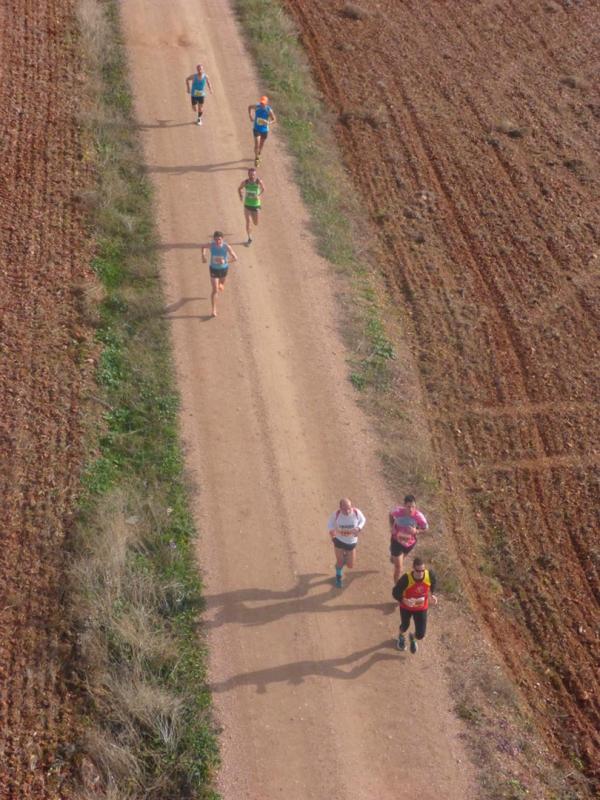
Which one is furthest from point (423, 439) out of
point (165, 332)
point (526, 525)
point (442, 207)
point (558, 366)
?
point (442, 207)

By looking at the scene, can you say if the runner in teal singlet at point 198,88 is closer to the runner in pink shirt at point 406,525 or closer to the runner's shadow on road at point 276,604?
the runner in pink shirt at point 406,525

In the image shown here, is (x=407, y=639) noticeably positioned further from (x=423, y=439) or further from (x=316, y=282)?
(x=316, y=282)

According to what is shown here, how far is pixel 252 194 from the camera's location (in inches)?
692

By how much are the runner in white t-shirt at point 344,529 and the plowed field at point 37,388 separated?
12.4ft

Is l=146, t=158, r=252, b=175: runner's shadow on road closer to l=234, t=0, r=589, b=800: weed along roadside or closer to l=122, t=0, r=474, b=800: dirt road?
l=122, t=0, r=474, b=800: dirt road

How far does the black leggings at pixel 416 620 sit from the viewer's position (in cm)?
1195

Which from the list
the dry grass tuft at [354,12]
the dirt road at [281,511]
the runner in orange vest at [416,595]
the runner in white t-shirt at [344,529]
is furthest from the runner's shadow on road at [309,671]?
the dry grass tuft at [354,12]

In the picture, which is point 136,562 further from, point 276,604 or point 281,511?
point 281,511

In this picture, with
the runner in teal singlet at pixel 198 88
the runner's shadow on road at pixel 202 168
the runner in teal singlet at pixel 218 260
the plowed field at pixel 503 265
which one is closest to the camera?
the plowed field at pixel 503 265

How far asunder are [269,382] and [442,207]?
7.40 meters

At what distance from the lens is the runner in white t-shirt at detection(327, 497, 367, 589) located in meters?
12.3

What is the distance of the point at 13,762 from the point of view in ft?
36.4

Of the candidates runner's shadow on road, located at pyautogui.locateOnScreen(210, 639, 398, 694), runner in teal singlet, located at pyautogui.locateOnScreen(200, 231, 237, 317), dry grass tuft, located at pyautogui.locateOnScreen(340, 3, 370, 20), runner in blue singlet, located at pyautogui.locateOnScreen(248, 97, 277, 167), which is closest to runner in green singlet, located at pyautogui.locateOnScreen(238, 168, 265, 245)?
runner in teal singlet, located at pyautogui.locateOnScreen(200, 231, 237, 317)

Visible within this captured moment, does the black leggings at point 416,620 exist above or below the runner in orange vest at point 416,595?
below
